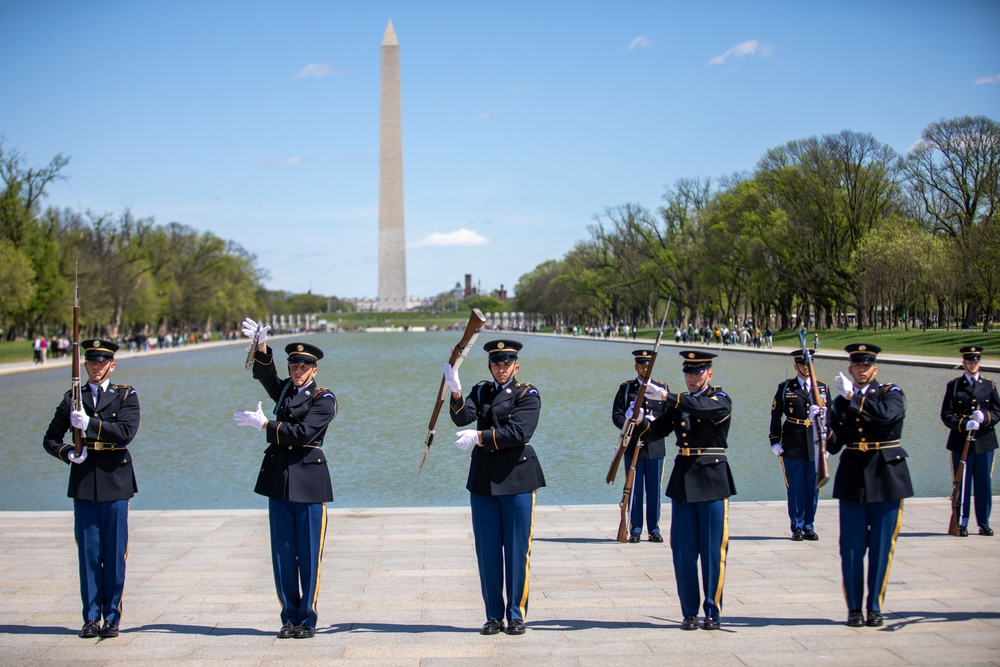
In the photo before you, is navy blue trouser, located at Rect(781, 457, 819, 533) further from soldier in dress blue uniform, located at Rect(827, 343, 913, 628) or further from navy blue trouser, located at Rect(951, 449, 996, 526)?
soldier in dress blue uniform, located at Rect(827, 343, 913, 628)

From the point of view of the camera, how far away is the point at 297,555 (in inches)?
239

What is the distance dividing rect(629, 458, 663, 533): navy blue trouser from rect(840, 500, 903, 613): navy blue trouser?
104 inches

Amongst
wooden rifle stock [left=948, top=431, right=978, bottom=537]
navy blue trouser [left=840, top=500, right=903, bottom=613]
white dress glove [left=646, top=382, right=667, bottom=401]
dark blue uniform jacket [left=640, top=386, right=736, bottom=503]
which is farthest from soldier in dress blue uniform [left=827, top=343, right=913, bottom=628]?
wooden rifle stock [left=948, top=431, right=978, bottom=537]

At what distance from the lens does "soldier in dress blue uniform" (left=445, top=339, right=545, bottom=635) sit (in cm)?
600

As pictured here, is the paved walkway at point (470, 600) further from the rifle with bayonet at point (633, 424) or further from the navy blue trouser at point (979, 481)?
the rifle with bayonet at point (633, 424)

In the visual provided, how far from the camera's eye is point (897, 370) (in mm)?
31312

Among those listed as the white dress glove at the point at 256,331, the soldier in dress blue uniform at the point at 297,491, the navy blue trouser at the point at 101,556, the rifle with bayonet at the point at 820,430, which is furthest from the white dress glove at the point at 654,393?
the navy blue trouser at the point at 101,556

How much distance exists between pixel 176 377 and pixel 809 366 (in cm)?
3233

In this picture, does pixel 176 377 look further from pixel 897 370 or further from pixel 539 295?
pixel 539 295

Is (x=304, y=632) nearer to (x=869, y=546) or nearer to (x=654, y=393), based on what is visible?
(x=654, y=393)

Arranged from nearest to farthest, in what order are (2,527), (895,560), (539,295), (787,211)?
(895,560)
(2,527)
(787,211)
(539,295)

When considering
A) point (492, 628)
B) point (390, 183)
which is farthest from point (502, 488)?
point (390, 183)

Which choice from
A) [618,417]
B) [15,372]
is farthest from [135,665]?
[15,372]

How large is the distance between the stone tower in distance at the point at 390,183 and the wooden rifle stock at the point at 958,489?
8689cm
